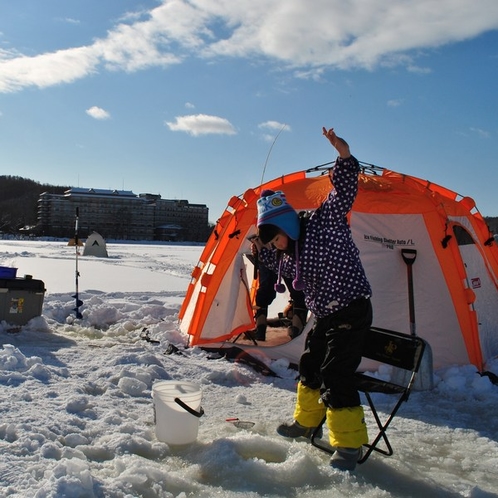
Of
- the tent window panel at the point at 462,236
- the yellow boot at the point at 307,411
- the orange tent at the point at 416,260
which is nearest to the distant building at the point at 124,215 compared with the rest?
the orange tent at the point at 416,260

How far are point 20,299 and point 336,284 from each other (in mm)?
4982

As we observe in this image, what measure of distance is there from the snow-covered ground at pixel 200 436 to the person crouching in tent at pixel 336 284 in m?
0.31

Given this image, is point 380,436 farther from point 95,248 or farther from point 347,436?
point 95,248

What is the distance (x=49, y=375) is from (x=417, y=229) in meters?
3.91

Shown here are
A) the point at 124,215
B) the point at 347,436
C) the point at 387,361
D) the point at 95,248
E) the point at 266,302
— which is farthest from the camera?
the point at 124,215

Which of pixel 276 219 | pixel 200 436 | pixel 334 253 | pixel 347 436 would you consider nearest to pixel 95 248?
pixel 200 436

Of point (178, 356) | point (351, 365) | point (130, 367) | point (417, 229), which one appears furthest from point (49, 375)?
point (417, 229)

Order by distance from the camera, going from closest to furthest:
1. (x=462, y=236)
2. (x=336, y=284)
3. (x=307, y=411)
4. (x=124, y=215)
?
(x=336, y=284) → (x=307, y=411) → (x=462, y=236) → (x=124, y=215)

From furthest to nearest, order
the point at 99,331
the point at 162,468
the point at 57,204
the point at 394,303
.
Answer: the point at 57,204 < the point at 99,331 < the point at 394,303 < the point at 162,468

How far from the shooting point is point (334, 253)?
3.41 m

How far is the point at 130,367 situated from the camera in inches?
202

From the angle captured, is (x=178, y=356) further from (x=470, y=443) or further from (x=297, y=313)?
(x=470, y=443)

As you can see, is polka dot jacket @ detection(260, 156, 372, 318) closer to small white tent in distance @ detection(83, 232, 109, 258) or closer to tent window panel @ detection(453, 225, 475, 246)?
tent window panel @ detection(453, 225, 475, 246)

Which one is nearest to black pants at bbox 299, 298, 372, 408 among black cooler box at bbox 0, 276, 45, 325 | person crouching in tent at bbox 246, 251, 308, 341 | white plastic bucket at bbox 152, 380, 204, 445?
white plastic bucket at bbox 152, 380, 204, 445
